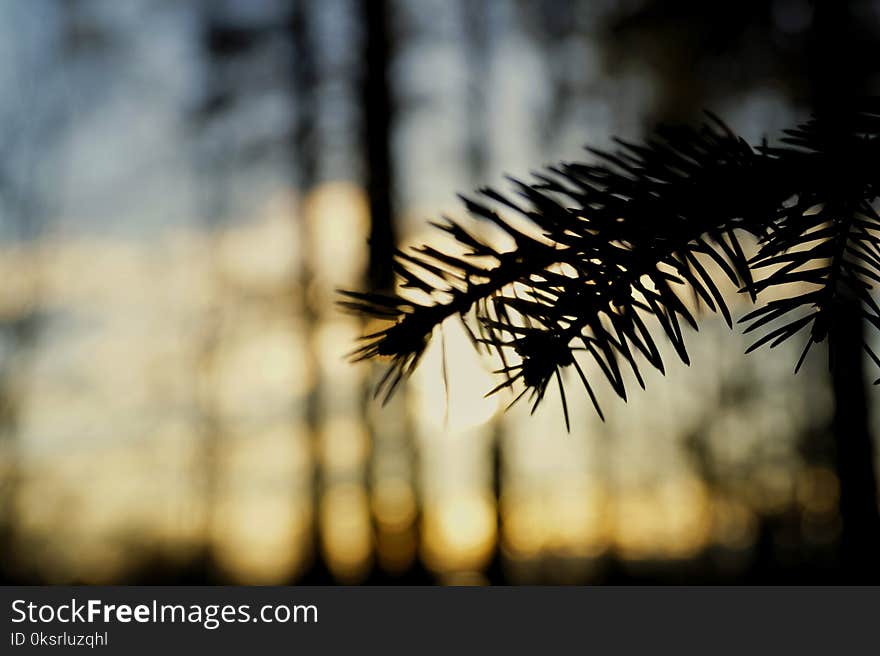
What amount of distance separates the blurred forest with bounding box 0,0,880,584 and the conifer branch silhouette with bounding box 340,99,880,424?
6.45ft

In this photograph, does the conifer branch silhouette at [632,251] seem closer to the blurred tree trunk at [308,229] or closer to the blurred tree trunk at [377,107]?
the blurred tree trunk at [308,229]

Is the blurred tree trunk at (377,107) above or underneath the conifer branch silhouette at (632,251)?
above

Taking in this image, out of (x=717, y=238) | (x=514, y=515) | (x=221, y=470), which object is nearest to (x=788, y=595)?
(x=717, y=238)

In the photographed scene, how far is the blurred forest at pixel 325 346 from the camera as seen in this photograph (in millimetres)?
2320

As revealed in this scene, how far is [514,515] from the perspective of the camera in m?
2.52

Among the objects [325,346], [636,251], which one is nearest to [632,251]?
[636,251]

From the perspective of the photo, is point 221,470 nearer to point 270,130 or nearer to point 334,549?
point 334,549

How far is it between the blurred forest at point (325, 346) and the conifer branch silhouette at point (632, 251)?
1967 mm

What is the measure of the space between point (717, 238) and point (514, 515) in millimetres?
2402

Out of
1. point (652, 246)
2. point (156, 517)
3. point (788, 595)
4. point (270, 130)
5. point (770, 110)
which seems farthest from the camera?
point (270, 130)

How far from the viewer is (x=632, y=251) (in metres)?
0.22

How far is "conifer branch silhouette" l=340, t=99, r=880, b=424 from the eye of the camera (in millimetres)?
212

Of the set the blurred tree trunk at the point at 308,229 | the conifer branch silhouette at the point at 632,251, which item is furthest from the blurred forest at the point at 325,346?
the conifer branch silhouette at the point at 632,251

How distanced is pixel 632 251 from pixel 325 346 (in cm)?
221
